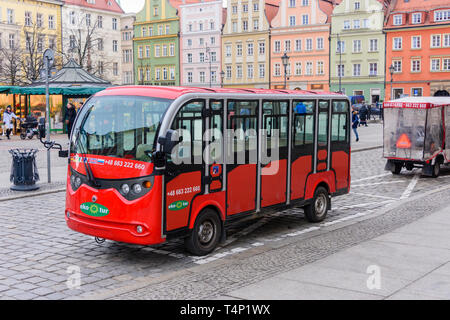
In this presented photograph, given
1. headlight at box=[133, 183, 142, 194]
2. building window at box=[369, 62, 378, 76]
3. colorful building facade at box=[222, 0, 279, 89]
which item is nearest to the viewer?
headlight at box=[133, 183, 142, 194]

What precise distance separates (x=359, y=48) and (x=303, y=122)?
63120 millimetres

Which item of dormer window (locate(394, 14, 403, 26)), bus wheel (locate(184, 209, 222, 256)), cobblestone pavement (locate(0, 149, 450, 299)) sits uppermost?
dormer window (locate(394, 14, 403, 26))

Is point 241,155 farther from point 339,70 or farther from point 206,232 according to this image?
point 339,70

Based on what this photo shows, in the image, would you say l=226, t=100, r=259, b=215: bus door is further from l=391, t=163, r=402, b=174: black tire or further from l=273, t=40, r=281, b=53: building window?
l=273, t=40, r=281, b=53: building window

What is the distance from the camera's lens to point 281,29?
76.0 metres

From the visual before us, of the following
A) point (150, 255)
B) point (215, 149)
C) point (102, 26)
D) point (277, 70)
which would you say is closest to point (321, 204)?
point (215, 149)

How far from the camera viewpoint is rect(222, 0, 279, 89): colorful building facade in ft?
255

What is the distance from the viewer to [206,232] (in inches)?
344

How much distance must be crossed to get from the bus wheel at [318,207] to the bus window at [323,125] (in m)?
0.88

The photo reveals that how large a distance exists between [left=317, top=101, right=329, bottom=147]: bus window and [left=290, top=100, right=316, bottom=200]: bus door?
21 cm

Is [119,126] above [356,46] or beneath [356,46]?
beneath

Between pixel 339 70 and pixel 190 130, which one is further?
pixel 339 70

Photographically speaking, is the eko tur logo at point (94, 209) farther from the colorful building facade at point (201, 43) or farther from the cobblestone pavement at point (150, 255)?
the colorful building facade at point (201, 43)

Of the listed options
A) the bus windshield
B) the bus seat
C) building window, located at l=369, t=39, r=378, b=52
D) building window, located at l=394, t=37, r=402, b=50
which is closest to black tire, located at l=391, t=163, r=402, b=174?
the bus windshield
